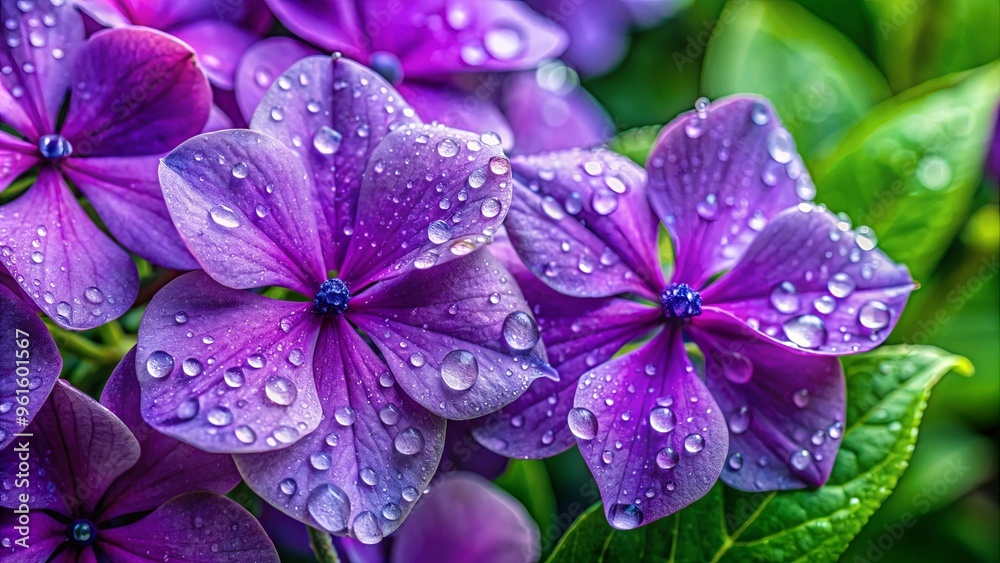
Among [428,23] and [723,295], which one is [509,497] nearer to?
[723,295]

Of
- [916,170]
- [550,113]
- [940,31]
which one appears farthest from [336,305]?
[940,31]

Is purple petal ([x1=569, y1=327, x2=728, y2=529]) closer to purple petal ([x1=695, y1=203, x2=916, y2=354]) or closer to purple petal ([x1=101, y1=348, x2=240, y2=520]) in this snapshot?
purple petal ([x1=695, y1=203, x2=916, y2=354])

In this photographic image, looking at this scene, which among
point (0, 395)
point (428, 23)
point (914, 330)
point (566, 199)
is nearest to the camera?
point (0, 395)

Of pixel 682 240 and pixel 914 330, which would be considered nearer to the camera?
pixel 682 240

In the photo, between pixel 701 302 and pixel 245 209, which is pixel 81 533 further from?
pixel 701 302

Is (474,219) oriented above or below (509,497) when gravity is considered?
above

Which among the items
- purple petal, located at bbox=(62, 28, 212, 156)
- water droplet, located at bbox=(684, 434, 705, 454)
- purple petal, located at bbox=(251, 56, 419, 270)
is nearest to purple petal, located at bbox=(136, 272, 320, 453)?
purple petal, located at bbox=(251, 56, 419, 270)

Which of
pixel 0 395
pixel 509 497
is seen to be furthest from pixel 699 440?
pixel 0 395
